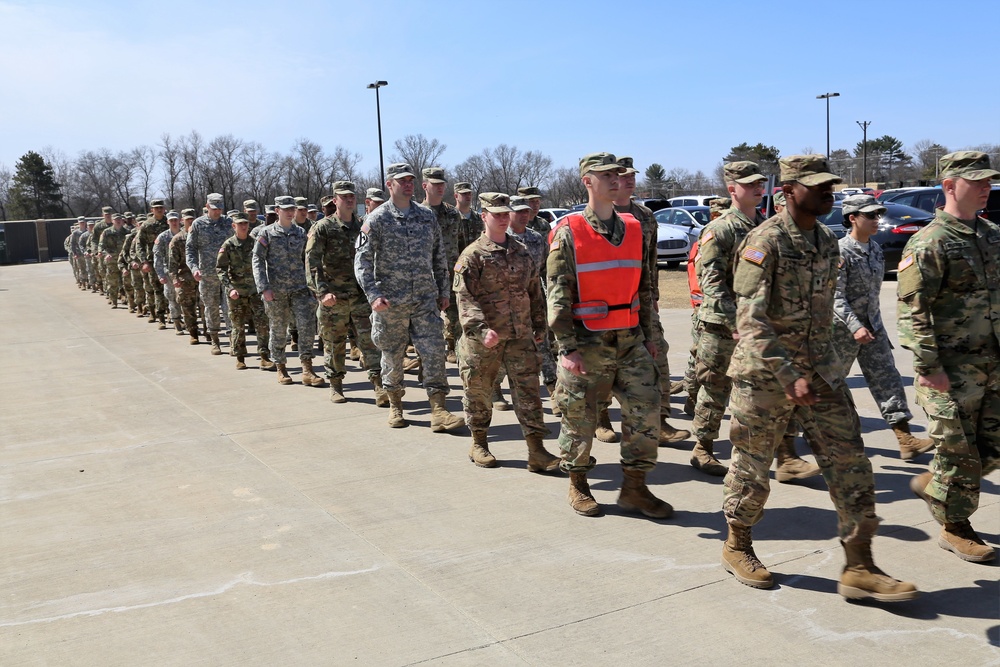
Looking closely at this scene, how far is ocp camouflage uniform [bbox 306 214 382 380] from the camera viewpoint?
8891 millimetres

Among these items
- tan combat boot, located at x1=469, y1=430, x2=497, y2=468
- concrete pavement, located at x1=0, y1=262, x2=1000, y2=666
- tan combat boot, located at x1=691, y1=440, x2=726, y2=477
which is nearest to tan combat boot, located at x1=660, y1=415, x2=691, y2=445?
concrete pavement, located at x1=0, y1=262, x2=1000, y2=666

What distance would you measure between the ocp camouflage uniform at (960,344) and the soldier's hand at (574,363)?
67.6 inches

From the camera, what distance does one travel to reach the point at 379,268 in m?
7.74

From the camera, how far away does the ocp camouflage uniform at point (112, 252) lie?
20000 mm

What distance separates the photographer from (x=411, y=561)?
15.6 feet

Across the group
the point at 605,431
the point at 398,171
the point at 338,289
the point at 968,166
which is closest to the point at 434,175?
the point at 398,171

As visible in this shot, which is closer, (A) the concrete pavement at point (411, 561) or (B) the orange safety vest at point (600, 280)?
(A) the concrete pavement at point (411, 561)

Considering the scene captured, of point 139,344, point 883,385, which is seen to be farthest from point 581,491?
point 139,344

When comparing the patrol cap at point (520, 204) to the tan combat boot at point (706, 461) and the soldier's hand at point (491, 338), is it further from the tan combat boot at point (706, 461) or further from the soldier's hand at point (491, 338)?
the tan combat boot at point (706, 461)

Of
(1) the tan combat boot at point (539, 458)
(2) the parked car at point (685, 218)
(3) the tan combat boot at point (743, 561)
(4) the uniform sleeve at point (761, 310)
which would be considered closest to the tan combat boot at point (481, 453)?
(1) the tan combat boot at point (539, 458)

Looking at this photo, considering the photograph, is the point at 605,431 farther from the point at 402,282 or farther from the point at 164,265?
the point at 164,265

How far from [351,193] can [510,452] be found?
345cm

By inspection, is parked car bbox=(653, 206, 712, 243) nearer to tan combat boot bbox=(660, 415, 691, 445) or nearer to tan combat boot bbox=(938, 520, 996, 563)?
tan combat boot bbox=(660, 415, 691, 445)

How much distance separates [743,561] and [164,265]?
1296 cm
